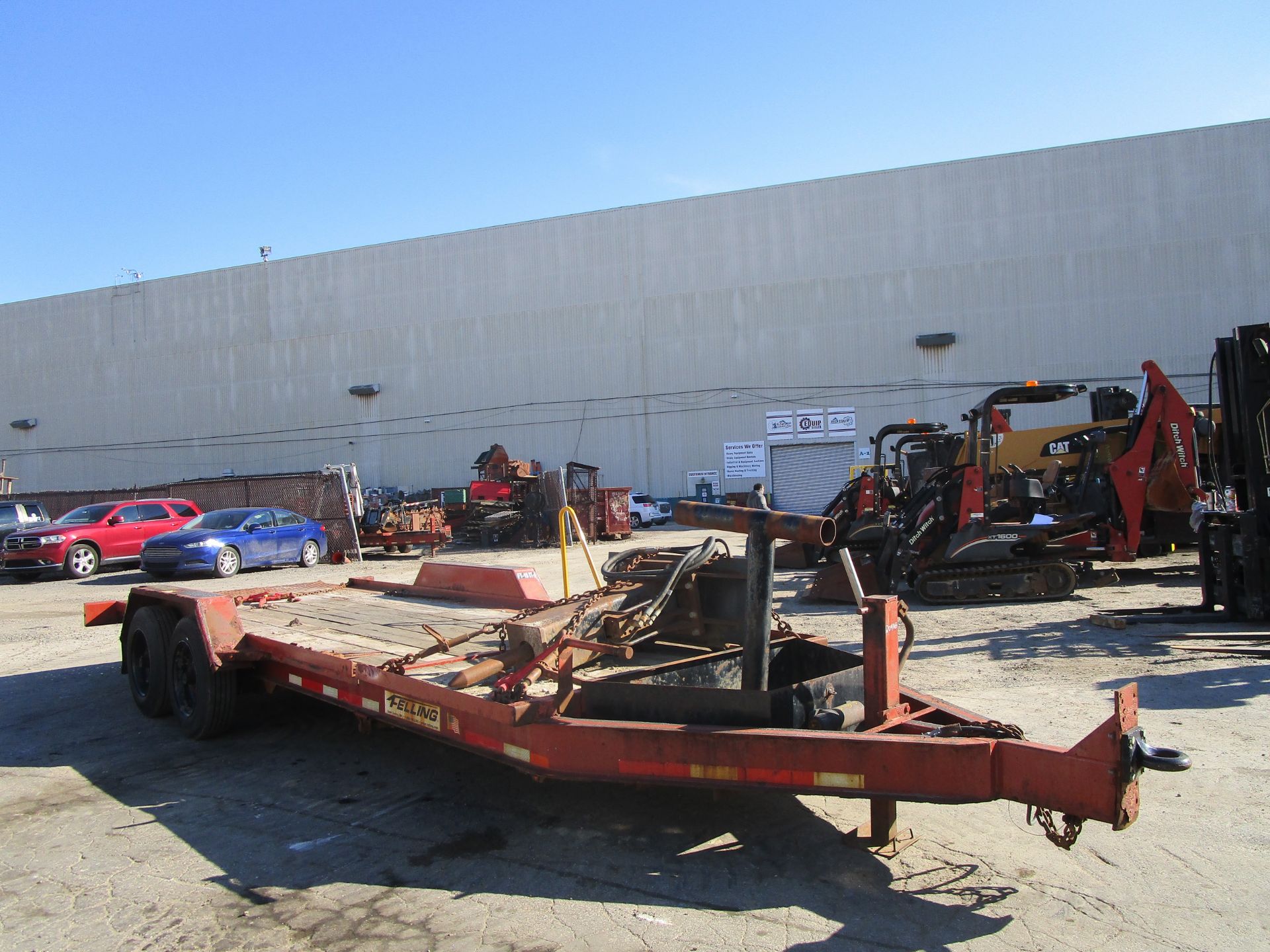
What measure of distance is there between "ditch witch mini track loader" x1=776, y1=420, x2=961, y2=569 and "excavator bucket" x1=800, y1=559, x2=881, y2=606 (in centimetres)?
74

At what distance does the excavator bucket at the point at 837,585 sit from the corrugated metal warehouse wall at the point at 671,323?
976 inches

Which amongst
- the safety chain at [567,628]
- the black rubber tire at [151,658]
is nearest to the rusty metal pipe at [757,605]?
the safety chain at [567,628]

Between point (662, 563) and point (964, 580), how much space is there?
287 inches

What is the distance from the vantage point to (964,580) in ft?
37.2

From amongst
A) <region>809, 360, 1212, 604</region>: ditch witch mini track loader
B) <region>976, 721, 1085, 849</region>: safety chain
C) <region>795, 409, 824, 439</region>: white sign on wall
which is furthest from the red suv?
<region>795, 409, 824, 439</region>: white sign on wall

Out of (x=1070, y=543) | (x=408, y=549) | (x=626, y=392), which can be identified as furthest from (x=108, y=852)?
(x=626, y=392)

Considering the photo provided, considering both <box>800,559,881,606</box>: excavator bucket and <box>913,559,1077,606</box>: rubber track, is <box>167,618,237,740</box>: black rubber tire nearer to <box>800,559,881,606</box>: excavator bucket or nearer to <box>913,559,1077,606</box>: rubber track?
<box>800,559,881,606</box>: excavator bucket

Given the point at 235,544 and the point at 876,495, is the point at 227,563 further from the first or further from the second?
the point at 876,495

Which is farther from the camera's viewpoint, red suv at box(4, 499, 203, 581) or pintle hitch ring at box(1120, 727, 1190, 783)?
red suv at box(4, 499, 203, 581)

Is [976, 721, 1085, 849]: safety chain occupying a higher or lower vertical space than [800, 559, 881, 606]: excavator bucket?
higher

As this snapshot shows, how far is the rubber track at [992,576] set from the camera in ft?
36.5

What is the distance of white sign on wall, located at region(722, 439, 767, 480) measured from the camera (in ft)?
125

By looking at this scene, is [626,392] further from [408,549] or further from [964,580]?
[964,580]

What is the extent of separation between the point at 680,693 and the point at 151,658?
190 inches
